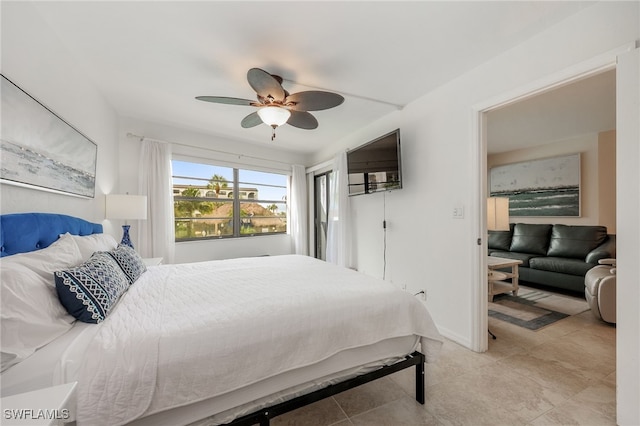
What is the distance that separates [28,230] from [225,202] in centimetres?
297

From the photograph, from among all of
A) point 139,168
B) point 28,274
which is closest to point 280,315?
point 28,274

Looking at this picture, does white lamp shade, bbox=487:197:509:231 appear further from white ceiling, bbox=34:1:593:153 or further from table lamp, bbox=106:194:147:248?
table lamp, bbox=106:194:147:248

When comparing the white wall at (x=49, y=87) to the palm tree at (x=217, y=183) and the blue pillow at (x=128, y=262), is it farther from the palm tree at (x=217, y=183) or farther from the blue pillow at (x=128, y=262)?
the palm tree at (x=217, y=183)

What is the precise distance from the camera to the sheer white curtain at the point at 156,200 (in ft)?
11.2

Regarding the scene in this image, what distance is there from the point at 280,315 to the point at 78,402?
781 mm

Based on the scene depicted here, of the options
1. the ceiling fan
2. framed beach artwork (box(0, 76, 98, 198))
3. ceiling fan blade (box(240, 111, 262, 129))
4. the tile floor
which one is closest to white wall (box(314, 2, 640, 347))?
the tile floor

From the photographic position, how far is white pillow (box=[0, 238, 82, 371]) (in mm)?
889

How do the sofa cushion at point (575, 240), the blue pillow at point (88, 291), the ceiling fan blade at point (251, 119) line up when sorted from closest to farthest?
the blue pillow at point (88, 291) < the ceiling fan blade at point (251, 119) < the sofa cushion at point (575, 240)

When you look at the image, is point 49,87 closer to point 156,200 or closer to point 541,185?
point 156,200

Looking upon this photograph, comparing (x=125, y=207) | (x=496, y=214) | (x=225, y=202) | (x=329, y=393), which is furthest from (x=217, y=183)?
(x=496, y=214)

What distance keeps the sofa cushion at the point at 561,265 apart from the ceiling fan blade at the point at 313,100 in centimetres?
403

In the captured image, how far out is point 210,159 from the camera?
4082mm

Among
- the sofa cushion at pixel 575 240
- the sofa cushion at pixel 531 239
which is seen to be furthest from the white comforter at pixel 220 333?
the sofa cushion at pixel 531 239
